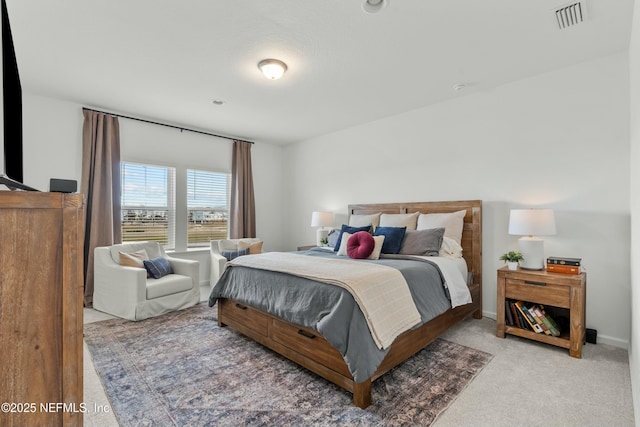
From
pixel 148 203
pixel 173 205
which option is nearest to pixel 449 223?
pixel 173 205

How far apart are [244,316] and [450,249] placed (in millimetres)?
2212

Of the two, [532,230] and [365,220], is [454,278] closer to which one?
[532,230]

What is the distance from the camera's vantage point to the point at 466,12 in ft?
7.12

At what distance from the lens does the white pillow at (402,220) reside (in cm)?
372

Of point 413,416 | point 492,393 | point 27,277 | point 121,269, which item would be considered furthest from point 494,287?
point 121,269

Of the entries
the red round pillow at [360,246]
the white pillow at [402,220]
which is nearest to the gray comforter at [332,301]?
the red round pillow at [360,246]

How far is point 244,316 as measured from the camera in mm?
2820

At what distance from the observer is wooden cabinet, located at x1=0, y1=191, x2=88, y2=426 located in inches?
29.5

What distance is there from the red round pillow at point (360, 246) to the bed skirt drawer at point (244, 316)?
1110 millimetres

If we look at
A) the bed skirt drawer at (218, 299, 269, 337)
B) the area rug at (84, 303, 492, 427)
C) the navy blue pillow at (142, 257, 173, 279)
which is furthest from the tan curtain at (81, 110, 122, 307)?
the bed skirt drawer at (218, 299, 269, 337)

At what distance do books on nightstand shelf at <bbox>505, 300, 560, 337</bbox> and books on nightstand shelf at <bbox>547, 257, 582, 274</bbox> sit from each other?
1.29 ft

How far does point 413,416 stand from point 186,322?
2.47 metres

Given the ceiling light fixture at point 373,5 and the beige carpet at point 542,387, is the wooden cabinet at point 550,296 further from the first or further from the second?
the ceiling light fixture at point 373,5

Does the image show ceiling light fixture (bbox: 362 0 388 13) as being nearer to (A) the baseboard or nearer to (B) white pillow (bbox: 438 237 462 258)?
(B) white pillow (bbox: 438 237 462 258)
